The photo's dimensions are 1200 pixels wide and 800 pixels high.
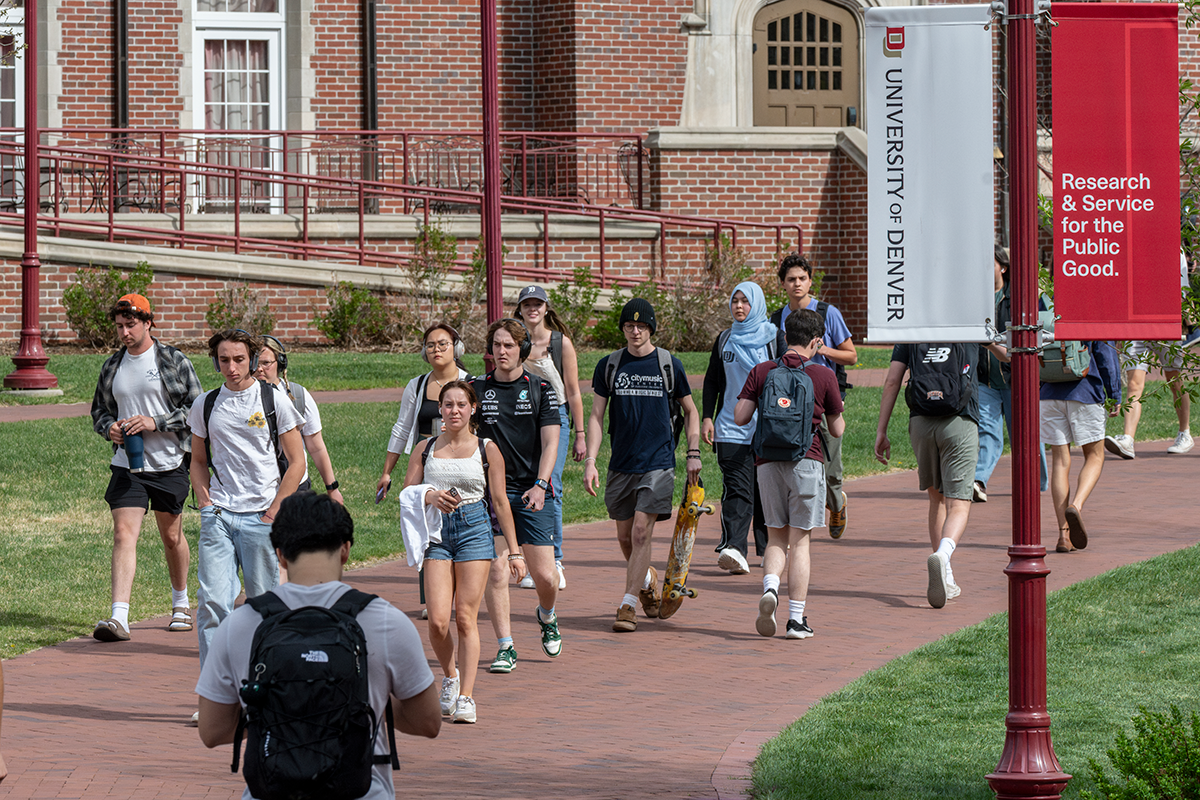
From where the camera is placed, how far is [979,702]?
750cm

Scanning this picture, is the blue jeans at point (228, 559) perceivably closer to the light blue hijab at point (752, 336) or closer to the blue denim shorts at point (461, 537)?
the blue denim shorts at point (461, 537)

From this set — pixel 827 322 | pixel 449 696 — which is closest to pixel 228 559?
pixel 449 696

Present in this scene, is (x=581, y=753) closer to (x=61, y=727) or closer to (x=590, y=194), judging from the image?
(x=61, y=727)

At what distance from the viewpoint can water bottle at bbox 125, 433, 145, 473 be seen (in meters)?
8.98

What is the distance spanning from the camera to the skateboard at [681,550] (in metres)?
9.24

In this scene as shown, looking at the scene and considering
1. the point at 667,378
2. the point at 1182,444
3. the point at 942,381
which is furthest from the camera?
the point at 1182,444

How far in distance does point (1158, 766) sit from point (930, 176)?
6.78ft

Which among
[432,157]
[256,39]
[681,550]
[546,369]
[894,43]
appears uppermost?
[256,39]

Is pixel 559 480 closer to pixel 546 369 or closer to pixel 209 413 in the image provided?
pixel 546 369

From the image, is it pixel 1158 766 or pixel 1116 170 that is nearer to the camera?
pixel 1158 766

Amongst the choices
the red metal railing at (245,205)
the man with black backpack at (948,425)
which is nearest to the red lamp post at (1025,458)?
the man with black backpack at (948,425)

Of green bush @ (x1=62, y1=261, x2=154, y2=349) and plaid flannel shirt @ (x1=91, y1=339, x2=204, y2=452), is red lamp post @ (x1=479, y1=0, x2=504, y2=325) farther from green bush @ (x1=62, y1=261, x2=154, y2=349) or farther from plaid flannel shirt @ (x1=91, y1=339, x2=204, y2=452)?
green bush @ (x1=62, y1=261, x2=154, y2=349)

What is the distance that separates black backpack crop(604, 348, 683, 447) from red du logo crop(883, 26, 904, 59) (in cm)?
383

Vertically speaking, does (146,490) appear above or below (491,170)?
below
